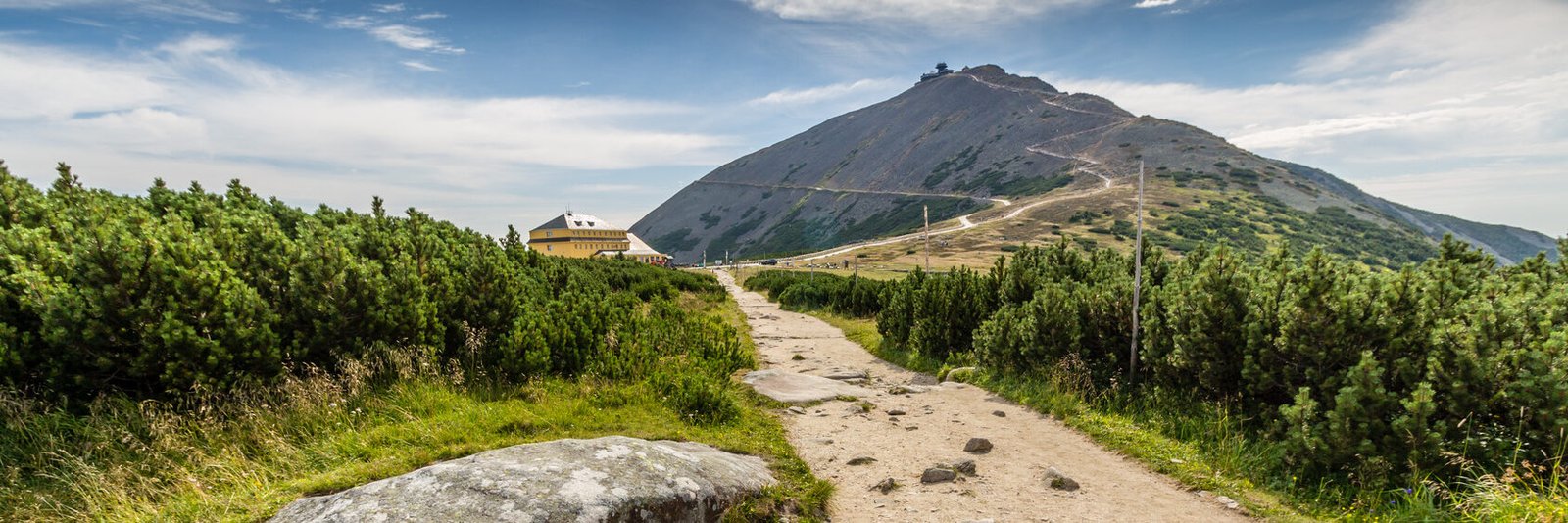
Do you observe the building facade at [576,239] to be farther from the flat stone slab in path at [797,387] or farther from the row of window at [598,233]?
the flat stone slab in path at [797,387]

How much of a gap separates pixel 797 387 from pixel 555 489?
747 cm

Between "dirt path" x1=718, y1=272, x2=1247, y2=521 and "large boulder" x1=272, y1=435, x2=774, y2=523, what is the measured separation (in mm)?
1713

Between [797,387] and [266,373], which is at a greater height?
[266,373]

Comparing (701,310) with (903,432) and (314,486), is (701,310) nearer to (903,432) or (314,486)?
(903,432)

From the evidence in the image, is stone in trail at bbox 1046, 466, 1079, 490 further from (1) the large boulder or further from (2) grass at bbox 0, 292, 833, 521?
(1) the large boulder

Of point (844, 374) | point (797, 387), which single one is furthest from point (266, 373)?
point (844, 374)

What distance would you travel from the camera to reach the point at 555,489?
16.4 ft

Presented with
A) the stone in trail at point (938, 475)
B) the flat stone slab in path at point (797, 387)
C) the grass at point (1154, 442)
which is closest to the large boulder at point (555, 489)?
the stone in trail at point (938, 475)

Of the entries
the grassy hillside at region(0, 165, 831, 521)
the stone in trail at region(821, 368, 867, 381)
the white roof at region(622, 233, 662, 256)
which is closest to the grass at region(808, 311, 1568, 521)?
the stone in trail at region(821, 368, 867, 381)

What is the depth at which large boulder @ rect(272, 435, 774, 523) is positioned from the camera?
4.60 meters

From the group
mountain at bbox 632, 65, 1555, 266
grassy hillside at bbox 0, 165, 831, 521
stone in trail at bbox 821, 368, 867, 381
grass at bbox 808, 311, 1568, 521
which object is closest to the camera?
grass at bbox 808, 311, 1568, 521

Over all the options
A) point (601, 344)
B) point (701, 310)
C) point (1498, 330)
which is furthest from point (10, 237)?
point (701, 310)

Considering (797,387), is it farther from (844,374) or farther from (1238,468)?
(1238,468)

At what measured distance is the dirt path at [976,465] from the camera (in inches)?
256
